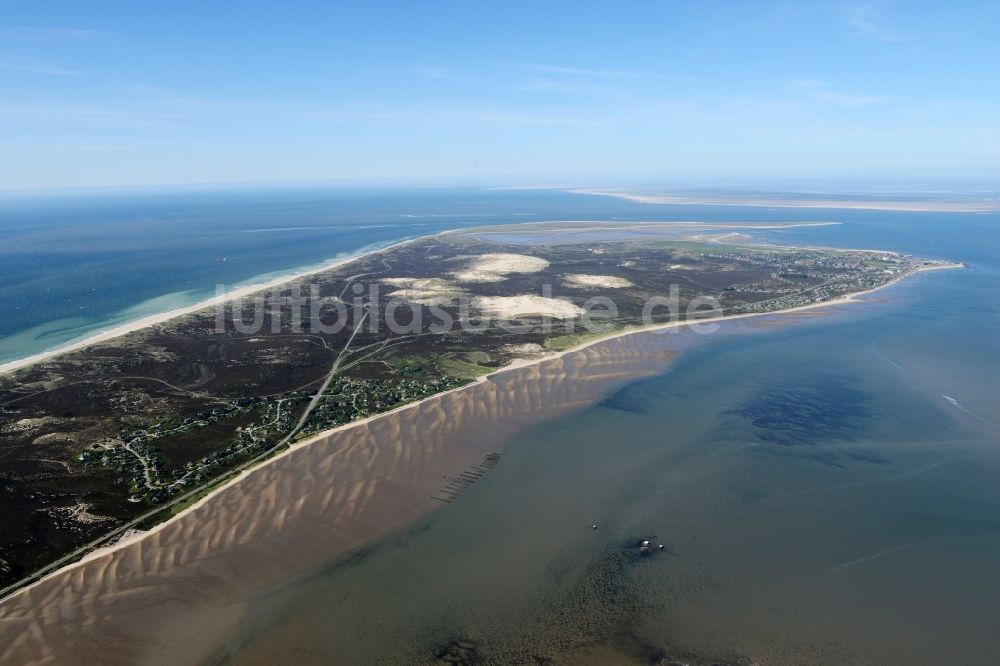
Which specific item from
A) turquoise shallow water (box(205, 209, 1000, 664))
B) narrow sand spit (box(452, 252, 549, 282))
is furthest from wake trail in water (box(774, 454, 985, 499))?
narrow sand spit (box(452, 252, 549, 282))

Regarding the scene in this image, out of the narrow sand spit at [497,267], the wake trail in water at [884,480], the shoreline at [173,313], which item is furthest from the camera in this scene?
the narrow sand spit at [497,267]

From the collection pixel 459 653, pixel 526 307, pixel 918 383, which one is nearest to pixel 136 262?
pixel 526 307

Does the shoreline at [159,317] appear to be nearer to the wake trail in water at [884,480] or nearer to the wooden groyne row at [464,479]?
the wooden groyne row at [464,479]

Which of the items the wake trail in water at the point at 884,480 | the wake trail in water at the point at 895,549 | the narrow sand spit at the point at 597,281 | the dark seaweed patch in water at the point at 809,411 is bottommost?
the wake trail in water at the point at 895,549

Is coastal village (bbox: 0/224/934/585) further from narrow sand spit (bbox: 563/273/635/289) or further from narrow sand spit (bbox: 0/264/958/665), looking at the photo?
narrow sand spit (bbox: 0/264/958/665)

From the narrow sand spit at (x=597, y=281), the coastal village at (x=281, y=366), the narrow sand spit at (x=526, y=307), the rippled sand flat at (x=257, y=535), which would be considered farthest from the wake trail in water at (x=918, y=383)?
the narrow sand spit at (x=597, y=281)

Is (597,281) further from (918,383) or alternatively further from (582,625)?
(582,625)
